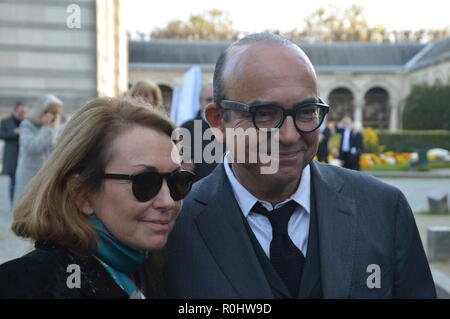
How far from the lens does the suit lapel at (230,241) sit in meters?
1.98

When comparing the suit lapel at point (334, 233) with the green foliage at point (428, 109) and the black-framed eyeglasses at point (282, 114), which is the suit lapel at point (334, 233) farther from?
the green foliage at point (428, 109)

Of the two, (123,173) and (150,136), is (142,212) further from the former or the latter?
(150,136)

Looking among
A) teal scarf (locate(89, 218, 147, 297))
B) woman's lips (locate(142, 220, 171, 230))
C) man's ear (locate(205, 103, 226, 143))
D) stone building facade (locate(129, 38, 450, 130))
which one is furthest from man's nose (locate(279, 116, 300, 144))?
stone building facade (locate(129, 38, 450, 130))

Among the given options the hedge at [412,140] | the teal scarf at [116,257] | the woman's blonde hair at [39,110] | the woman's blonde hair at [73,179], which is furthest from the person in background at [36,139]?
the hedge at [412,140]

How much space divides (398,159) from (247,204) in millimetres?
22095

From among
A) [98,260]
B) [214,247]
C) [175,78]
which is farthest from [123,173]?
[175,78]

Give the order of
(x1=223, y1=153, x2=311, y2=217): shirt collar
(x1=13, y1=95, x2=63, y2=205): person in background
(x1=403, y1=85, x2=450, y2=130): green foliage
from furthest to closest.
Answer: (x1=403, y1=85, x2=450, y2=130): green foliage
(x1=13, y1=95, x2=63, y2=205): person in background
(x1=223, y1=153, x2=311, y2=217): shirt collar

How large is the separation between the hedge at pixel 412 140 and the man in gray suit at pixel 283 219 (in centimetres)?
2869

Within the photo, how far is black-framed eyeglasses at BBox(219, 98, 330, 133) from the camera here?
1902 mm

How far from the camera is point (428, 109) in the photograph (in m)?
35.1

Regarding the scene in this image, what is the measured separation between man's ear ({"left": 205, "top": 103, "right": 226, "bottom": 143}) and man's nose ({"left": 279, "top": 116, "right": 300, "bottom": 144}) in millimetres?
304

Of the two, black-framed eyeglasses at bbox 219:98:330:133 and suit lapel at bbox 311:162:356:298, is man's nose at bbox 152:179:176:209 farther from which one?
suit lapel at bbox 311:162:356:298

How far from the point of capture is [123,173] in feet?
6.31

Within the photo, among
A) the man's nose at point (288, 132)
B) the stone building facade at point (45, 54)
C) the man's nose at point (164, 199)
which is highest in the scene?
the stone building facade at point (45, 54)
